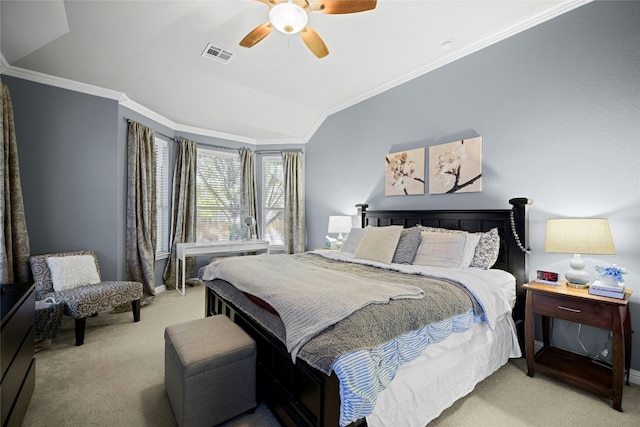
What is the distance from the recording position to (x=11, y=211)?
2670mm

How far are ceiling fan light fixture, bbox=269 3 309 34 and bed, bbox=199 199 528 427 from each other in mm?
1818

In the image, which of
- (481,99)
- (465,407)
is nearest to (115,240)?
(465,407)

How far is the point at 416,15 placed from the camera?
249 cm

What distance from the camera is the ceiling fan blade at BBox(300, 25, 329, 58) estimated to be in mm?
2189

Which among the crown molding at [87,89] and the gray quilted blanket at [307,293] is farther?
the crown molding at [87,89]

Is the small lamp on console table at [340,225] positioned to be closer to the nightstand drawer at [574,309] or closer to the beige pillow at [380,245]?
the beige pillow at [380,245]

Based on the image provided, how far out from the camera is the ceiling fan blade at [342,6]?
6.29ft

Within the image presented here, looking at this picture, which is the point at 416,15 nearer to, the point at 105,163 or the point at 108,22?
the point at 108,22

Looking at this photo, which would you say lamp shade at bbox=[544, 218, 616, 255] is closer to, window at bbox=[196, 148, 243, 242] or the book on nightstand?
the book on nightstand

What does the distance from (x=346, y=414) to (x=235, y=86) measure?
4.01 m

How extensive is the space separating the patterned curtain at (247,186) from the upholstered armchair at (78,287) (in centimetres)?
244

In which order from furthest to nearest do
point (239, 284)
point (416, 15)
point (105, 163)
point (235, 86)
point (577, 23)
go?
1. point (235, 86)
2. point (105, 163)
3. point (416, 15)
4. point (577, 23)
5. point (239, 284)

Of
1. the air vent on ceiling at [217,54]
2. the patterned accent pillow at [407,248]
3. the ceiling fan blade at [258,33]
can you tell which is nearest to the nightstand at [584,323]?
the patterned accent pillow at [407,248]

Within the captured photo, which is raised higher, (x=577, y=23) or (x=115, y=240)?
(x=577, y=23)
